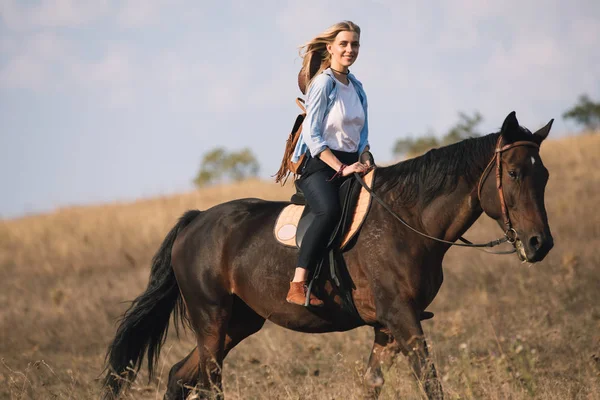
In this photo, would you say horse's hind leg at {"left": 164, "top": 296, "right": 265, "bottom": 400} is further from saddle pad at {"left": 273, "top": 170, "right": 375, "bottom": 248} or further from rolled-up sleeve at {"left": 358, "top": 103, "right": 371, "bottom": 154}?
rolled-up sleeve at {"left": 358, "top": 103, "right": 371, "bottom": 154}

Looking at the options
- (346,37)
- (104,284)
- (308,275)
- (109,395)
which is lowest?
(104,284)

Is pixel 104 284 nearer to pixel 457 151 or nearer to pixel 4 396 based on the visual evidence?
pixel 4 396

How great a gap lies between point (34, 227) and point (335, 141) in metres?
16.5

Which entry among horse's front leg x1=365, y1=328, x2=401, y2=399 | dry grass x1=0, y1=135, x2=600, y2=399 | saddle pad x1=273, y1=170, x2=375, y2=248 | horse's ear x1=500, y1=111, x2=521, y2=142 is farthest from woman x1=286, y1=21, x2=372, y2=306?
horse's ear x1=500, y1=111, x2=521, y2=142

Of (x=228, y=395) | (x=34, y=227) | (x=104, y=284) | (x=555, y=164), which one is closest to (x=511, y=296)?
(x=228, y=395)

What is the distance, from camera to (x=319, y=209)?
555cm

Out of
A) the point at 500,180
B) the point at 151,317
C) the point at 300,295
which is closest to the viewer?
the point at 500,180

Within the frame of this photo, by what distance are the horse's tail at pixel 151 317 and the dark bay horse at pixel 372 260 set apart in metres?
0.01

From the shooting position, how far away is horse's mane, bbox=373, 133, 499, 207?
17.2ft

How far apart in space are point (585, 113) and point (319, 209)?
125 feet

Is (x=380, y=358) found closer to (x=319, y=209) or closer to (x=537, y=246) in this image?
(x=319, y=209)

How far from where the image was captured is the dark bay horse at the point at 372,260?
16.3 ft

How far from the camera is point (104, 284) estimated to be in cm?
1478

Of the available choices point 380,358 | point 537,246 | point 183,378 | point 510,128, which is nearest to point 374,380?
point 380,358
